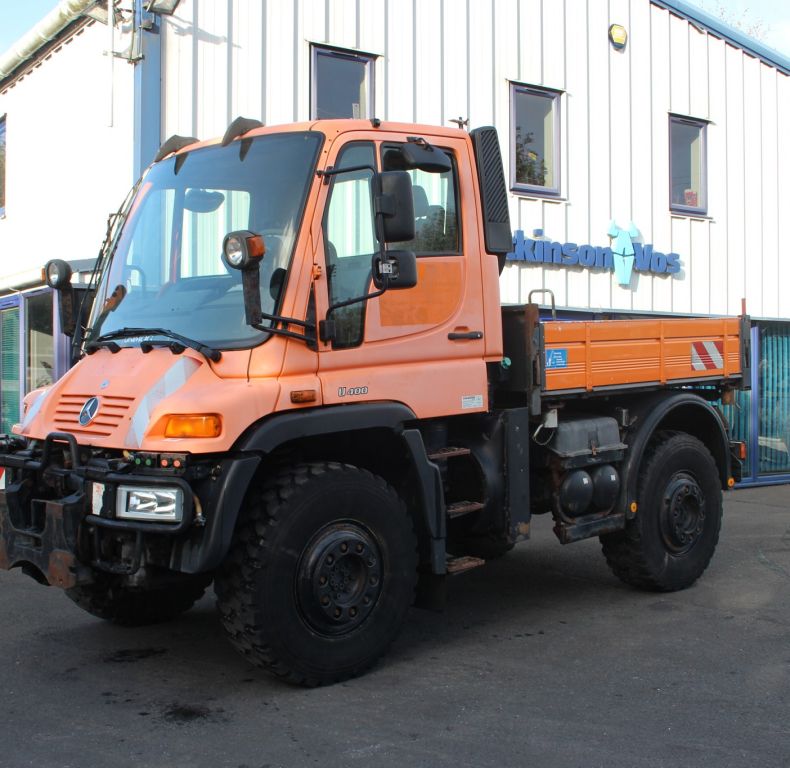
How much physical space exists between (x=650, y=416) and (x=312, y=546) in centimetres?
308

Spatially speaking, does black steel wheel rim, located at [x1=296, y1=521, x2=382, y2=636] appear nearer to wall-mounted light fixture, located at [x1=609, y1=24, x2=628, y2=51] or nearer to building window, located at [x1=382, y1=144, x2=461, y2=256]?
building window, located at [x1=382, y1=144, x2=461, y2=256]

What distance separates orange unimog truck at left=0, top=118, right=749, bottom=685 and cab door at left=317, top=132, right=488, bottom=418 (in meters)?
0.01

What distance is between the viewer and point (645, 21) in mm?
13383

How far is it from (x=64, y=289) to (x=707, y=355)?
4597 mm

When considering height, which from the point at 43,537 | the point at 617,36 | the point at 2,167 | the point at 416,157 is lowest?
the point at 43,537

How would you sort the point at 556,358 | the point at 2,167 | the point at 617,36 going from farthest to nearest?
the point at 2,167, the point at 617,36, the point at 556,358

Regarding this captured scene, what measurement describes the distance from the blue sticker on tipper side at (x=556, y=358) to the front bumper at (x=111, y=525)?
2382 millimetres

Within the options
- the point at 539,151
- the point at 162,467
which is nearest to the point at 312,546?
the point at 162,467

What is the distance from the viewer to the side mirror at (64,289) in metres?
5.81

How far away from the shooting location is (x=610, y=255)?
13.0 metres

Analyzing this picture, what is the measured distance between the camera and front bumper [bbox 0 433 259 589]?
4480 millimetres

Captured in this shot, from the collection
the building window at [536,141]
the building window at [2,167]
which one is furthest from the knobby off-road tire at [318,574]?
the building window at [2,167]

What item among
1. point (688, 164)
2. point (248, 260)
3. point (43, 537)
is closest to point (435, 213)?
point (248, 260)

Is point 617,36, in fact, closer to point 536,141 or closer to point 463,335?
point 536,141
